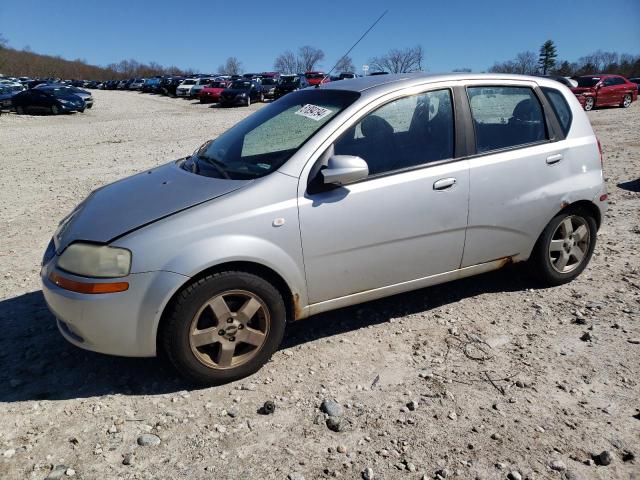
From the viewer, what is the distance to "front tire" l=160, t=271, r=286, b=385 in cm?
282

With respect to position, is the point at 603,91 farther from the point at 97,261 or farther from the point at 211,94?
the point at 97,261

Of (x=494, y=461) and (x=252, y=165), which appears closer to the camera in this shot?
(x=494, y=461)

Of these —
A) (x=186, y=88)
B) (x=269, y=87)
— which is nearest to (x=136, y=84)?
(x=186, y=88)

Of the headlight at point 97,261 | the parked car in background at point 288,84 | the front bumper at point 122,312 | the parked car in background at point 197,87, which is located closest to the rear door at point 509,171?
the front bumper at point 122,312

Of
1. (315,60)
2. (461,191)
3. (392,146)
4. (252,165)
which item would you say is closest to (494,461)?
(461,191)

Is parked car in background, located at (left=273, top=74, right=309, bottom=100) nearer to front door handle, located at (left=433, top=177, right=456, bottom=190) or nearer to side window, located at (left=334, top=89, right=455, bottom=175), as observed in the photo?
side window, located at (left=334, top=89, right=455, bottom=175)

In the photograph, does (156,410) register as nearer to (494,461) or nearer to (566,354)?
(494,461)

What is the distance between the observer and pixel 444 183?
3404mm

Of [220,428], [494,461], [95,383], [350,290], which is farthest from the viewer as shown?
[350,290]

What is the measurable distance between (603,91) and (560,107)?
73.3 feet

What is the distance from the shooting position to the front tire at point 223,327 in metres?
2.82

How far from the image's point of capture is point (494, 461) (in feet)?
7.86

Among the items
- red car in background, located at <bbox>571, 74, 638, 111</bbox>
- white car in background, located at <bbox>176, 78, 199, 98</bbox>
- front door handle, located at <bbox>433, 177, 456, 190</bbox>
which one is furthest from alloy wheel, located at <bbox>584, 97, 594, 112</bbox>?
white car in background, located at <bbox>176, 78, 199, 98</bbox>

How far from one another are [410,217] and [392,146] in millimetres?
500
